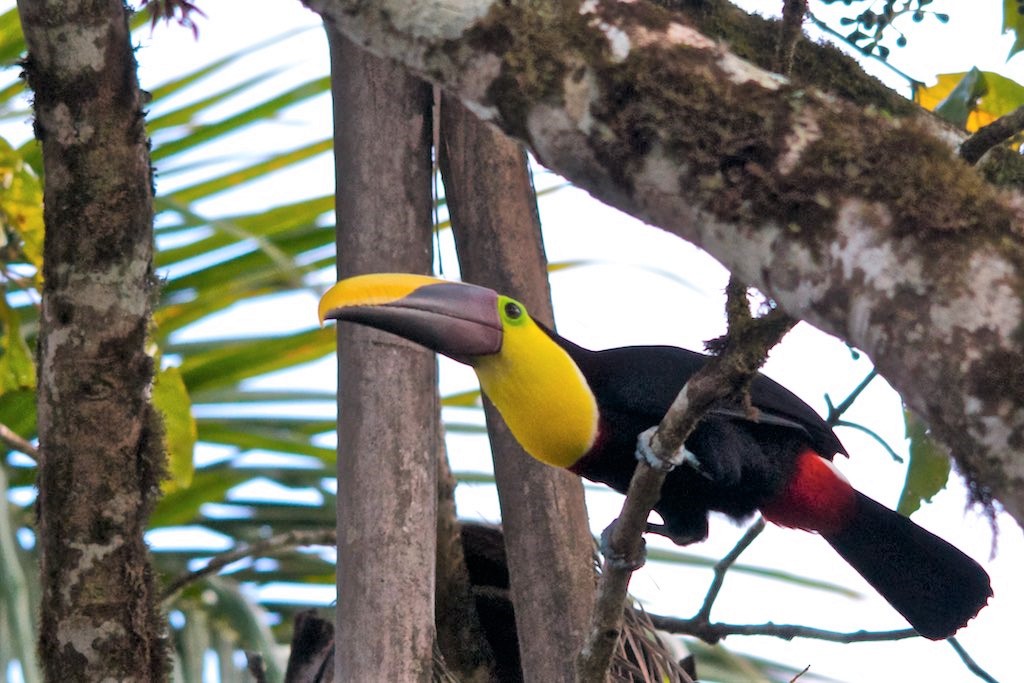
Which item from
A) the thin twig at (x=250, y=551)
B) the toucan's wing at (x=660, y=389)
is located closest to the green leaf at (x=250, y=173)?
the thin twig at (x=250, y=551)

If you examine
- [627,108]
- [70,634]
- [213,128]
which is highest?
[213,128]

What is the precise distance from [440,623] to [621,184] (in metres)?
1.54

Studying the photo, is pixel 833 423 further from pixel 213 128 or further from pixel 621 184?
pixel 213 128

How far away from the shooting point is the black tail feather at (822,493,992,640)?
244cm

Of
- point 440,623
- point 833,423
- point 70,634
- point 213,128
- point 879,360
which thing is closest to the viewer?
point 879,360

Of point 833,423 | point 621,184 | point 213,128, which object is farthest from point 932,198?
point 213,128

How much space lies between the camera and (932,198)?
121 centimetres

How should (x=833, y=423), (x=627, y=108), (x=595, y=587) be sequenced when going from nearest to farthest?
(x=627, y=108), (x=833, y=423), (x=595, y=587)

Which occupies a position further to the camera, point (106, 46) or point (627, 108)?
point (106, 46)

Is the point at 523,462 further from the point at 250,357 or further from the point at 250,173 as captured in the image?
the point at 250,173

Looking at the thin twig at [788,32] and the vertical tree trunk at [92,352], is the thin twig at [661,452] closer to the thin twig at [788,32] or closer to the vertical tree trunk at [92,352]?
the thin twig at [788,32]

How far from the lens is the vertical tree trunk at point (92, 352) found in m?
2.08

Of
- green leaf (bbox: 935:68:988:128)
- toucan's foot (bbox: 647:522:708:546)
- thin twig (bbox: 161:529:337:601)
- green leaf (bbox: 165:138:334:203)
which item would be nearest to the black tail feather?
toucan's foot (bbox: 647:522:708:546)

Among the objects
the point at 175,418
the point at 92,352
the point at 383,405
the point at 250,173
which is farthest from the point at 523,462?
the point at 250,173
